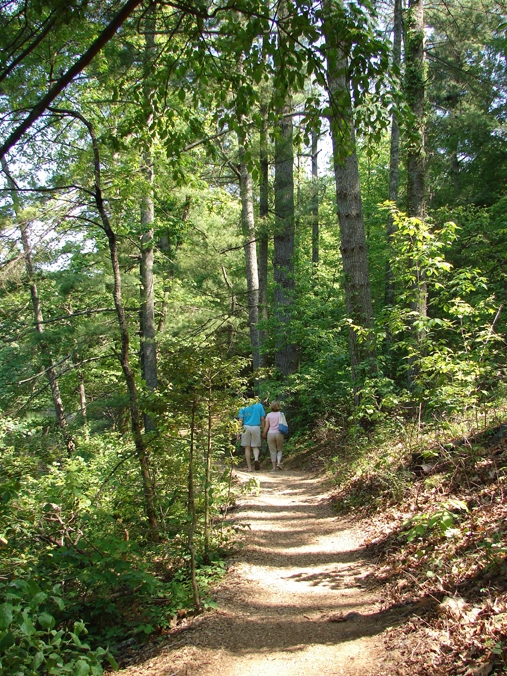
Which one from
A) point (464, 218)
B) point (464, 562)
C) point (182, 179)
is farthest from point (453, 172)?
point (464, 562)

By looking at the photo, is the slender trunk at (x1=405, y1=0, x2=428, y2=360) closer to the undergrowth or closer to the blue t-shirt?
the undergrowth

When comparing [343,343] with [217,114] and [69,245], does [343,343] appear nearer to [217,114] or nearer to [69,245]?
[69,245]

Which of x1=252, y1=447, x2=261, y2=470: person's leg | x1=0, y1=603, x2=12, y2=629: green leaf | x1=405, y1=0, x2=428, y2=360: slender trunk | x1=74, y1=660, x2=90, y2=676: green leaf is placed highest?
x1=405, y1=0, x2=428, y2=360: slender trunk

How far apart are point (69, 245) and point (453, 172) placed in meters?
13.1

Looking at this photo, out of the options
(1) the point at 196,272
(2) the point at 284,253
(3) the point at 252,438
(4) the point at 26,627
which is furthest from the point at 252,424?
(4) the point at 26,627

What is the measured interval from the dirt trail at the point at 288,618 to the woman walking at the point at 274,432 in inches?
193

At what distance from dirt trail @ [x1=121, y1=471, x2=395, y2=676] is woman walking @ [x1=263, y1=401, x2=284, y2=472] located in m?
4.91

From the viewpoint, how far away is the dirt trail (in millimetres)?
3158

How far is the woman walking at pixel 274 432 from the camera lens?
1076 centimetres

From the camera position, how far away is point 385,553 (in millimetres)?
4512

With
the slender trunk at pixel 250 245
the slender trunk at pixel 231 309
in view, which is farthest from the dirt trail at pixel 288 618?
the slender trunk at pixel 231 309

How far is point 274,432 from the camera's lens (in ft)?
35.4

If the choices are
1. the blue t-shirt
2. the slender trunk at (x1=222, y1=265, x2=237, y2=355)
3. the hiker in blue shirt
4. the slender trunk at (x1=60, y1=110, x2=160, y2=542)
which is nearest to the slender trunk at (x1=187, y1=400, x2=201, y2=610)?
the slender trunk at (x1=60, y1=110, x2=160, y2=542)

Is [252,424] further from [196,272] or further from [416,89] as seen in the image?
[196,272]
